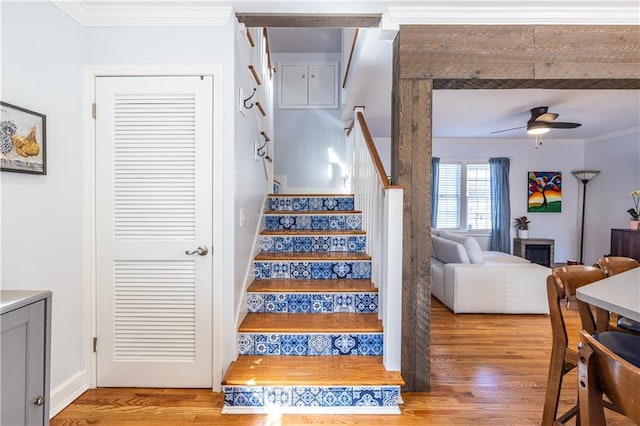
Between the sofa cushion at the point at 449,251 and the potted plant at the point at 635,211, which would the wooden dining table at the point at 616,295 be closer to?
the sofa cushion at the point at 449,251

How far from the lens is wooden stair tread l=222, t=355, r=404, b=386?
1965mm

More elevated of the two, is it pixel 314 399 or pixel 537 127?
pixel 537 127

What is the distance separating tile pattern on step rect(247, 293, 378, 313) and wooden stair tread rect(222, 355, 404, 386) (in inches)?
14.5

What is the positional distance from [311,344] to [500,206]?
5.40 metres

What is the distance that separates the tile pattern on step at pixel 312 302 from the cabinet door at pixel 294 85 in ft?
12.7

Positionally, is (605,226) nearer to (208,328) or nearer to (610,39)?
(610,39)

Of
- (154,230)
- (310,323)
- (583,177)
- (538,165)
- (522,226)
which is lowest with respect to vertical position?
(310,323)

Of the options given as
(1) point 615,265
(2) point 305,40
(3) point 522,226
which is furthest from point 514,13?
(3) point 522,226

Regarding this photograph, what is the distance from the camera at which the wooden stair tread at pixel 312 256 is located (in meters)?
2.78

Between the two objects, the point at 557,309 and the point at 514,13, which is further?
the point at 514,13

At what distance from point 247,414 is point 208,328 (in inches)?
23.3

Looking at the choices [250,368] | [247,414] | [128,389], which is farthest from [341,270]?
[128,389]

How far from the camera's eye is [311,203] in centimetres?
370

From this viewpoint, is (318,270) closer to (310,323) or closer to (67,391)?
(310,323)
